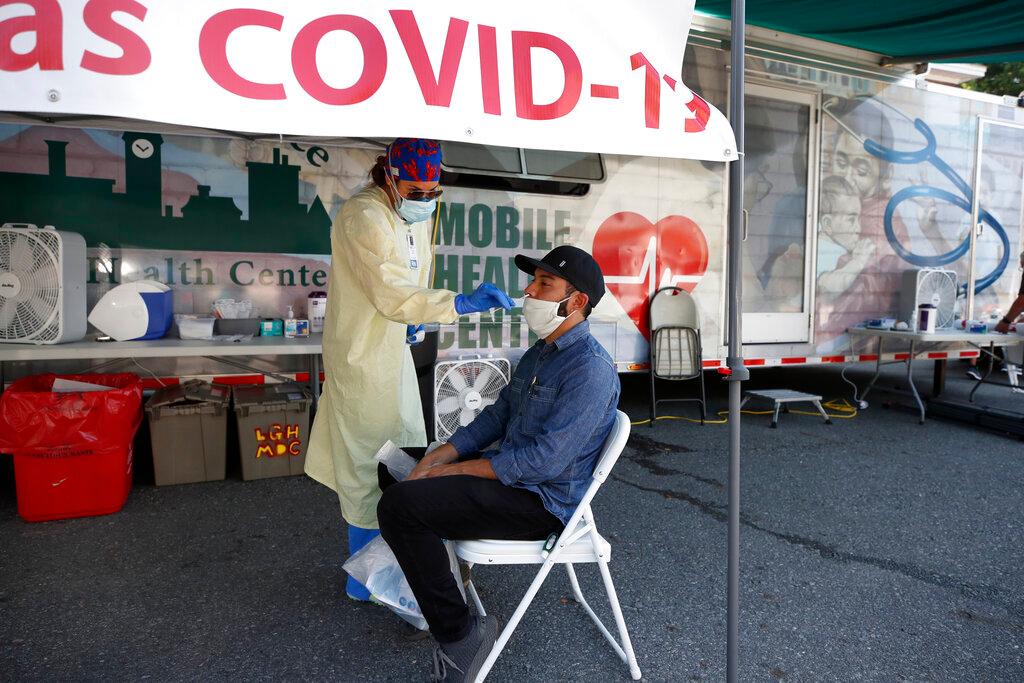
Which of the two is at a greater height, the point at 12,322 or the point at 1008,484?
the point at 12,322

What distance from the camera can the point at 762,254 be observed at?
6312mm

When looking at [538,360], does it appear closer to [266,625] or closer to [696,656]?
[696,656]

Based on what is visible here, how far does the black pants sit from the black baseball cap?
696mm

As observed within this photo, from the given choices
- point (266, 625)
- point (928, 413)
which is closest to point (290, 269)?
Answer: point (266, 625)

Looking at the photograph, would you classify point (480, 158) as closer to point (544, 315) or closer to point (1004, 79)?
point (544, 315)

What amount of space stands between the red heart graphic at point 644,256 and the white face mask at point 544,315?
3.26 meters

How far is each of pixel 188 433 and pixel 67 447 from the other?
709 millimetres

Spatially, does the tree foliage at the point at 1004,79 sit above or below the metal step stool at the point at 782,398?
above

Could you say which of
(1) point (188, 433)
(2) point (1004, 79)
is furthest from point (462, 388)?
(2) point (1004, 79)

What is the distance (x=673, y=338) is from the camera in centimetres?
592

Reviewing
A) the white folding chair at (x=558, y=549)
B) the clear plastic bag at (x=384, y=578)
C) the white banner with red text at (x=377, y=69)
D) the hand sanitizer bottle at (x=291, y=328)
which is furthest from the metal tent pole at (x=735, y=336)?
the hand sanitizer bottle at (x=291, y=328)

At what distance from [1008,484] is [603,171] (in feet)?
11.7

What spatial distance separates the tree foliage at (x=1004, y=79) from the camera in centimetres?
1431

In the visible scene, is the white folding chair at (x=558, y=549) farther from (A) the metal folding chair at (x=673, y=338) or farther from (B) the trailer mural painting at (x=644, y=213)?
(A) the metal folding chair at (x=673, y=338)
